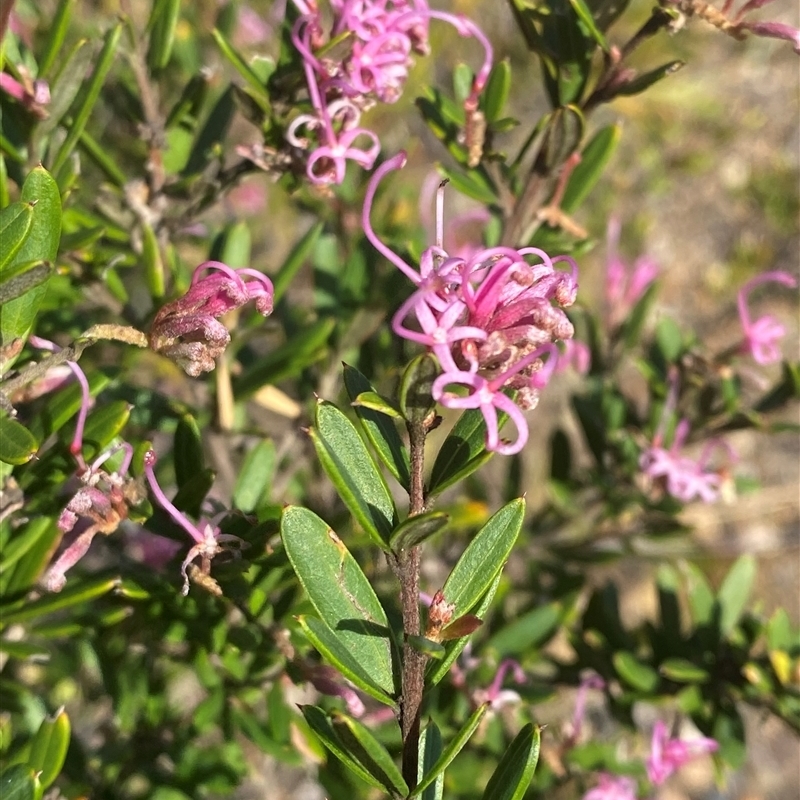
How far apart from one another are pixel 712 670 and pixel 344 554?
69 centimetres

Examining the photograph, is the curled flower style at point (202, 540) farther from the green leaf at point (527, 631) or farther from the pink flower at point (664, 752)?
the pink flower at point (664, 752)

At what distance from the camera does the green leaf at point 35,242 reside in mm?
531

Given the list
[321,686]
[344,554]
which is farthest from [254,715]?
[344,554]

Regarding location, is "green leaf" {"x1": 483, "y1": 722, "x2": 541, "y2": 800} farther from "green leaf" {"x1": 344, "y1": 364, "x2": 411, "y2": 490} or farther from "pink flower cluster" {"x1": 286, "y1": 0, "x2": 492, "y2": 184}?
"pink flower cluster" {"x1": 286, "y1": 0, "x2": 492, "y2": 184}

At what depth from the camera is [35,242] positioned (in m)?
0.54

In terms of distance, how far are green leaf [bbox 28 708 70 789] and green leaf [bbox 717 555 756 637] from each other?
2.59ft

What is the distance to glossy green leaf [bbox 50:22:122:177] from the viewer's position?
660 millimetres

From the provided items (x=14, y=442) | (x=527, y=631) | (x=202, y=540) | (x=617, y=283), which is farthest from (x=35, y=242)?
(x=617, y=283)

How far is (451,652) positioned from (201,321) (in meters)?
0.27

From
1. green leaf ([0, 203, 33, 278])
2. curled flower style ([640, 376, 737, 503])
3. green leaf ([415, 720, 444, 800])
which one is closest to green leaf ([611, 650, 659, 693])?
curled flower style ([640, 376, 737, 503])

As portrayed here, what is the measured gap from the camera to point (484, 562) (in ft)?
1.72

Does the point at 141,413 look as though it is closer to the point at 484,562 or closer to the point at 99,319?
the point at 99,319

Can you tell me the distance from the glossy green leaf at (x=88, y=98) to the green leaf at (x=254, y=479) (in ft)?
1.01

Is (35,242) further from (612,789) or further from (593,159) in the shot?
(612,789)
